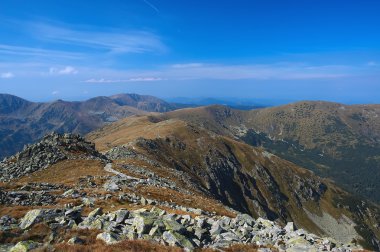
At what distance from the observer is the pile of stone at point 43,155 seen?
60.2 metres

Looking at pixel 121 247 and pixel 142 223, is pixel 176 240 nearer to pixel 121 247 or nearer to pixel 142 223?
pixel 142 223

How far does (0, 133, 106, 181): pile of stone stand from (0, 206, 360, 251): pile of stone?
38676mm

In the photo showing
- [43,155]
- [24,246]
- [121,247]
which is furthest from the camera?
[43,155]

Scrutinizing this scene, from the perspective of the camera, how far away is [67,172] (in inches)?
2382

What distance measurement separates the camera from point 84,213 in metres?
28.9

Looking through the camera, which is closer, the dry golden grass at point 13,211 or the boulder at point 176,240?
the boulder at point 176,240

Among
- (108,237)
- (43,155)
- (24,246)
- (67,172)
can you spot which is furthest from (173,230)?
(43,155)

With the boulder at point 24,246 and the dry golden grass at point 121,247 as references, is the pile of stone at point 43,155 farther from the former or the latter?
the dry golden grass at point 121,247

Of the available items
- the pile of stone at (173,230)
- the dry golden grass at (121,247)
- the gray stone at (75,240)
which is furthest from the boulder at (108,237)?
the gray stone at (75,240)

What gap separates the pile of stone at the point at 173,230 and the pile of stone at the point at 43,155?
38676 millimetres

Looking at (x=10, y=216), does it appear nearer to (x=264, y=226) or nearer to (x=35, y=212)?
(x=35, y=212)

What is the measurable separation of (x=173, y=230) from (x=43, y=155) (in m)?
51.7

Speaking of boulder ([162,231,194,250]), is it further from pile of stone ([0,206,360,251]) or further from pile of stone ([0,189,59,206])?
pile of stone ([0,189,59,206])

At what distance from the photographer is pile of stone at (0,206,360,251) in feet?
75.2
